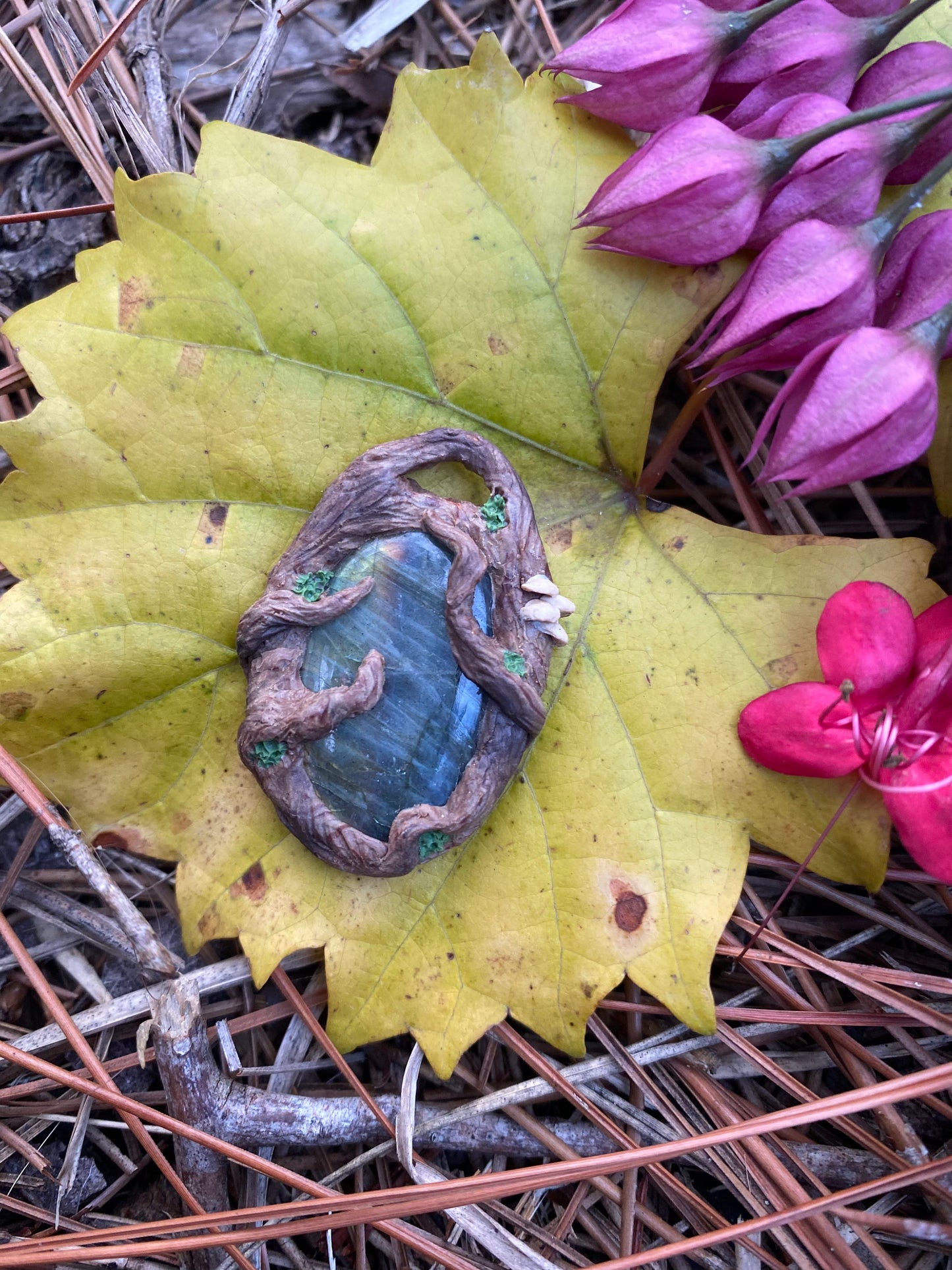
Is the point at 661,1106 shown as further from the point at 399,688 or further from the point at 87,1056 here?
the point at 87,1056

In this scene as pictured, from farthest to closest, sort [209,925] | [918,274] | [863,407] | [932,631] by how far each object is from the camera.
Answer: [209,925] < [932,631] < [918,274] < [863,407]

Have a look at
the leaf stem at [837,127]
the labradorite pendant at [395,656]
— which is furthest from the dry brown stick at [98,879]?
the leaf stem at [837,127]

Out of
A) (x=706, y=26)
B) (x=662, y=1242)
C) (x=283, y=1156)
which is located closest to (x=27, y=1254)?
(x=283, y=1156)

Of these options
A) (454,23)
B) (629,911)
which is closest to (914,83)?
(454,23)

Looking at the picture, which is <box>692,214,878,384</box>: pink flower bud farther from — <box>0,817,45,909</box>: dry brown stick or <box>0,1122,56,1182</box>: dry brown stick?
<box>0,1122,56,1182</box>: dry brown stick

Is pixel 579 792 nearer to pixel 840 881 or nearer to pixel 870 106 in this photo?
pixel 840 881

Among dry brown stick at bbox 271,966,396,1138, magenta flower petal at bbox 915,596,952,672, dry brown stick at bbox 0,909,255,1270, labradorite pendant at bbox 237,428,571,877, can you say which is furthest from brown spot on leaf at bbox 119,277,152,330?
magenta flower petal at bbox 915,596,952,672

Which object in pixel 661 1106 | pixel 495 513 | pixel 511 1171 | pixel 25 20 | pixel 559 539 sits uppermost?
pixel 25 20

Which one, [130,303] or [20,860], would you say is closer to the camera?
[130,303]
